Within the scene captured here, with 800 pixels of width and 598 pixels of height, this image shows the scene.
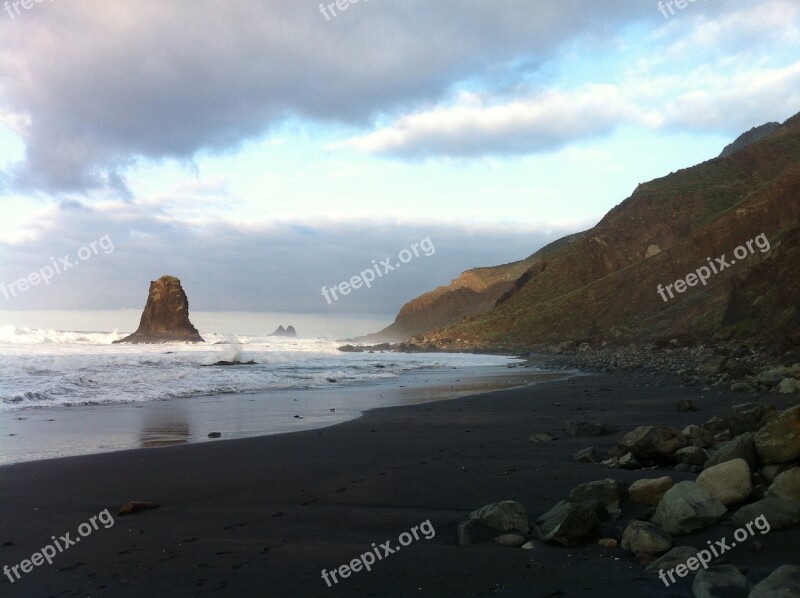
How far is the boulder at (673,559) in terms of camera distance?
3197mm

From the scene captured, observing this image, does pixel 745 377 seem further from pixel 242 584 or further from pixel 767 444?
pixel 242 584

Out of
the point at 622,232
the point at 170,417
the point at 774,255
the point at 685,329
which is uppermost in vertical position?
the point at 622,232

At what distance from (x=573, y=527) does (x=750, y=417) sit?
3085 millimetres

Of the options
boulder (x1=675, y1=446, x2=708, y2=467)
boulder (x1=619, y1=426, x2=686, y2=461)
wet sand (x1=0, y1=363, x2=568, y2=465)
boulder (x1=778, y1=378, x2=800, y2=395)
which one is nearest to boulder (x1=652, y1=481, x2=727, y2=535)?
boulder (x1=675, y1=446, x2=708, y2=467)

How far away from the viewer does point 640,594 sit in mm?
2967

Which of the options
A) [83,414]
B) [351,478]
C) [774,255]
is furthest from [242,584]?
[774,255]

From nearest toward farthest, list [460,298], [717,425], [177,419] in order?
[717,425] < [177,419] < [460,298]

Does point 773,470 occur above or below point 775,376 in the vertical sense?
above

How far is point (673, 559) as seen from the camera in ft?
10.6

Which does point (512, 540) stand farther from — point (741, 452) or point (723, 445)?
point (723, 445)

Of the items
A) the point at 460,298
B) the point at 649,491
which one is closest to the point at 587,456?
the point at 649,491

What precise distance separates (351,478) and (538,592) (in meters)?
3.39

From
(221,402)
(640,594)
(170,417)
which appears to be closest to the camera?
(640,594)

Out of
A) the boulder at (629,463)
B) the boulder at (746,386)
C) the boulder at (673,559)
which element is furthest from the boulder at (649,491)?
the boulder at (746,386)
